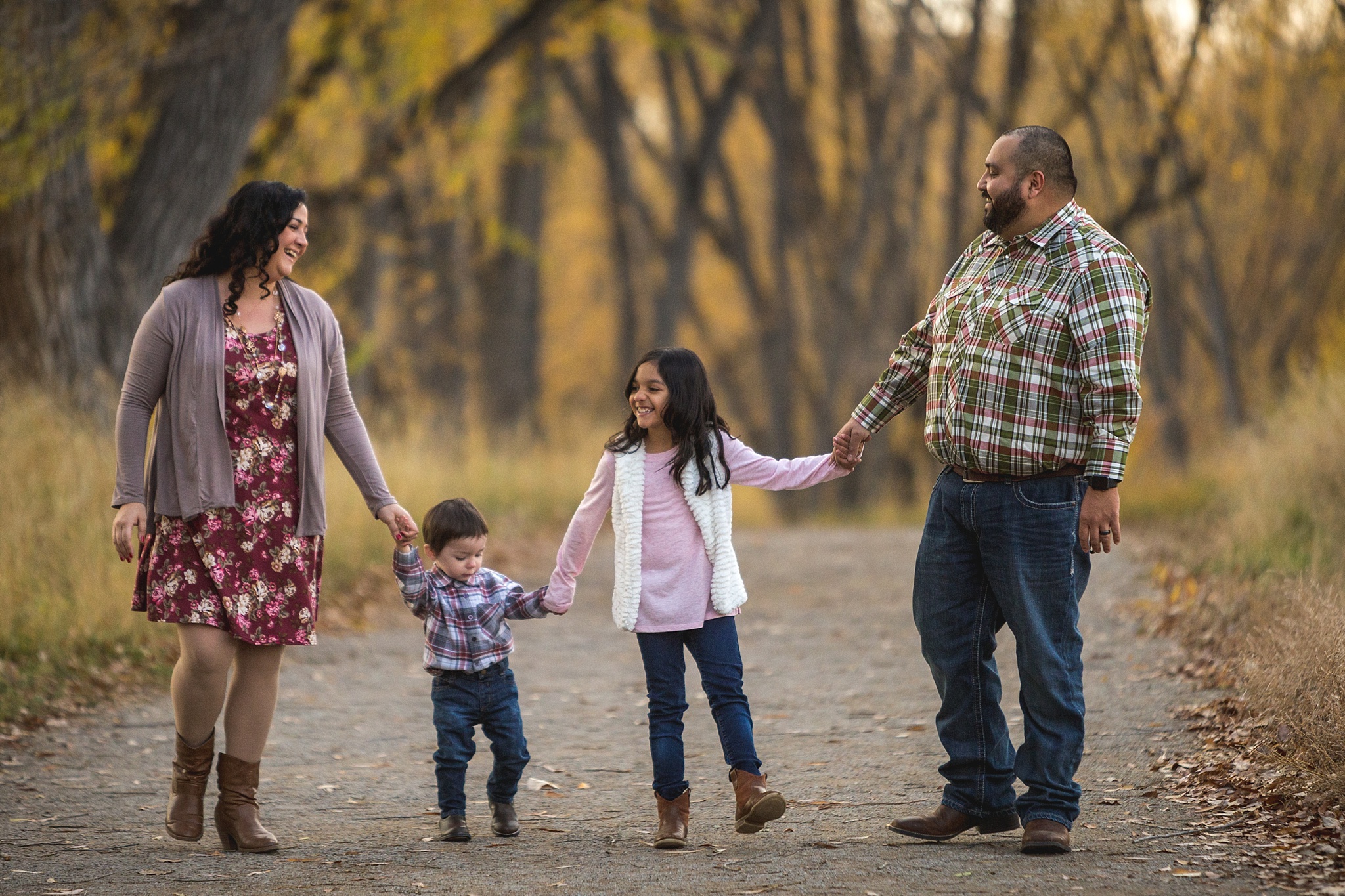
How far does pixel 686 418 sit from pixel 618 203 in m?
17.7

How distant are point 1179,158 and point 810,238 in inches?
304

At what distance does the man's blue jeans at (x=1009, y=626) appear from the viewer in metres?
4.41

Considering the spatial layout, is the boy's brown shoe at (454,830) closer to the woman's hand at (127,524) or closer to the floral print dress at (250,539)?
the floral print dress at (250,539)

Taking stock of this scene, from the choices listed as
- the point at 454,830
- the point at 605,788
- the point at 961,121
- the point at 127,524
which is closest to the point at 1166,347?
the point at 961,121

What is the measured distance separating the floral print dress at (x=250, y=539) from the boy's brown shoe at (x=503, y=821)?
847 mm

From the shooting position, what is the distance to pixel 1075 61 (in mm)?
17172

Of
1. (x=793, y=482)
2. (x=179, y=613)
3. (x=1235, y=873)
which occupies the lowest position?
(x=1235, y=873)

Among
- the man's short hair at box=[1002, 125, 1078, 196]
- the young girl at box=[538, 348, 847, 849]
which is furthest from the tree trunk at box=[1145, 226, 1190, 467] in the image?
the young girl at box=[538, 348, 847, 849]

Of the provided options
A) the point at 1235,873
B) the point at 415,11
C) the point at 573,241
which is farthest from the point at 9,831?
the point at 573,241

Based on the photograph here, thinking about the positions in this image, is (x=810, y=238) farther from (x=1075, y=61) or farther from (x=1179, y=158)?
(x=1179, y=158)

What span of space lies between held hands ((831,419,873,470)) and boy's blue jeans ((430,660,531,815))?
4.32 feet

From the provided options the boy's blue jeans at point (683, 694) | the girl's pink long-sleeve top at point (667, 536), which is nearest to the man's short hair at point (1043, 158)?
the girl's pink long-sleeve top at point (667, 536)

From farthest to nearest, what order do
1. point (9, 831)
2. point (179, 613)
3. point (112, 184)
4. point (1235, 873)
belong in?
point (112, 184), point (9, 831), point (179, 613), point (1235, 873)

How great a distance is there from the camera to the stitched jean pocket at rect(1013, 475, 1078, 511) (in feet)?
14.5
